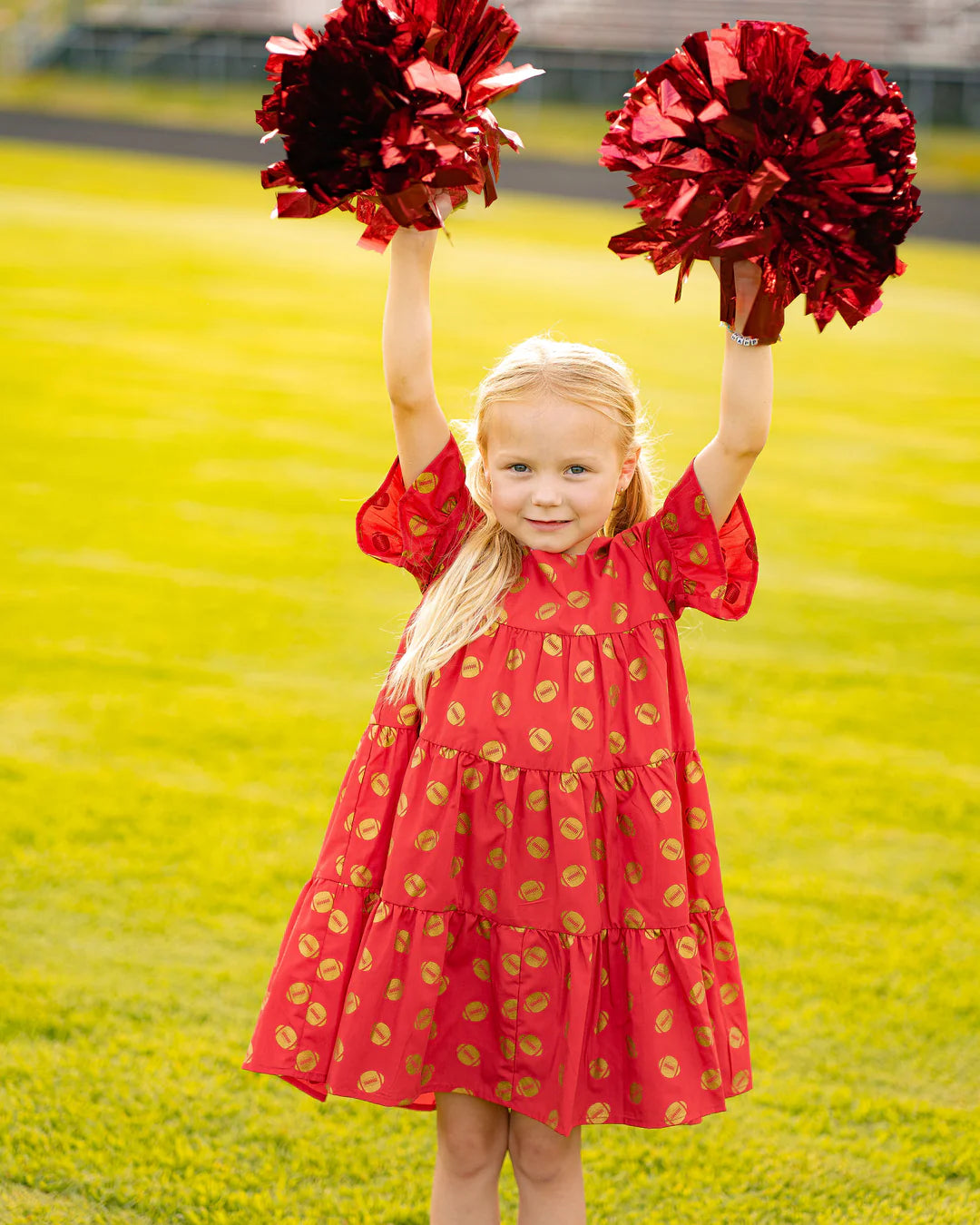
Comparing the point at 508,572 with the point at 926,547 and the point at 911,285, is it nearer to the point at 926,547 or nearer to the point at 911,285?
the point at 926,547

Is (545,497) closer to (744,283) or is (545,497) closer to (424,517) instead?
(424,517)

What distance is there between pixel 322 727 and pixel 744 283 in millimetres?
2831

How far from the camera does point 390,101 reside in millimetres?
1837

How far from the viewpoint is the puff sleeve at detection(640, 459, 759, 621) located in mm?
2121

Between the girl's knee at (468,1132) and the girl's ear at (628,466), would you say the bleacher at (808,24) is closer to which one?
the girl's ear at (628,466)

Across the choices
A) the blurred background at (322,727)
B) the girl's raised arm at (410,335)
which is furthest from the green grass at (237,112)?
the girl's raised arm at (410,335)

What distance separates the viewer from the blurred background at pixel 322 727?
2.64m

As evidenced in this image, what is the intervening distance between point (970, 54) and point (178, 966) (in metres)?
26.2

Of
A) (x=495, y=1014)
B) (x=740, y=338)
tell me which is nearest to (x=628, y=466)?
(x=740, y=338)

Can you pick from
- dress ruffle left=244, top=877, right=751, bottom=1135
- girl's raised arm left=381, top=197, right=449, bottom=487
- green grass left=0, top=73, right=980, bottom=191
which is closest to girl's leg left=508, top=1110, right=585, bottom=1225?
dress ruffle left=244, top=877, right=751, bottom=1135

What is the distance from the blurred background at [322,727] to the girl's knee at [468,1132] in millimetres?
383

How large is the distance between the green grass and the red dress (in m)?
19.9

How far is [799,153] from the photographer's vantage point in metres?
1.80

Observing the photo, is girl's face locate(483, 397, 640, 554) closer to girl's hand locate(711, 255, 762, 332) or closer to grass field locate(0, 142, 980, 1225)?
girl's hand locate(711, 255, 762, 332)
